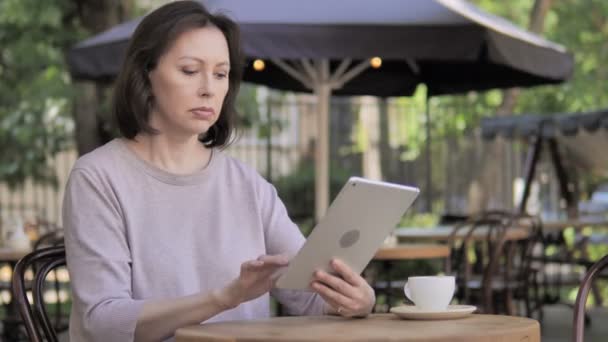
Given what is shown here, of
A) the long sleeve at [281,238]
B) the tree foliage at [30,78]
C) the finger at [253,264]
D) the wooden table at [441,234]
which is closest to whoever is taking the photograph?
the finger at [253,264]

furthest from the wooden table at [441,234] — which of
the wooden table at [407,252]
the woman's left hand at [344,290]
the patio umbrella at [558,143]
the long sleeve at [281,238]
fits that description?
the woman's left hand at [344,290]

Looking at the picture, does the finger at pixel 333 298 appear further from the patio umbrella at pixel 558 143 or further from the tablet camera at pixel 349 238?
the patio umbrella at pixel 558 143

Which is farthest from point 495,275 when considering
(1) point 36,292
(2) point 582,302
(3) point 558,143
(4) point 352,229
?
(4) point 352,229

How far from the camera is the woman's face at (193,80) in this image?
308 cm

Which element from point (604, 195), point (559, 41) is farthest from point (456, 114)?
point (604, 195)

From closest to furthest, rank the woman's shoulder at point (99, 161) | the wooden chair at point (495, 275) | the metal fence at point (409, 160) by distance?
the woman's shoulder at point (99, 161) < the wooden chair at point (495, 275) < the metal fence at point (409, 160)

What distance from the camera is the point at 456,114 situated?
18797 mm

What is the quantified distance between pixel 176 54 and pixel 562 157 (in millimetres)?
10002

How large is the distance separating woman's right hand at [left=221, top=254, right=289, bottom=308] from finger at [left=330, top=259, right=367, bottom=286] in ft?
0.48

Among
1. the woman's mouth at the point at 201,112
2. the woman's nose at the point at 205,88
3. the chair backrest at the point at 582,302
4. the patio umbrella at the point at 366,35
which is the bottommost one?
the chair backrest at the point at 582,302

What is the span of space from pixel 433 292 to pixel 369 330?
1.13 feet

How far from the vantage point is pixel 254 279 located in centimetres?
271

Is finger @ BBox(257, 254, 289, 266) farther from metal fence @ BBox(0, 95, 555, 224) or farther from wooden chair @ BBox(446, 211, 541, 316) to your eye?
metal fence @ BBox(0, 95, 555, 224)

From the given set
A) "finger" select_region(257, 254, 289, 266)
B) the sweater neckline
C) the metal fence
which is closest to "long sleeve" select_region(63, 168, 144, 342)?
the sweater neckline
